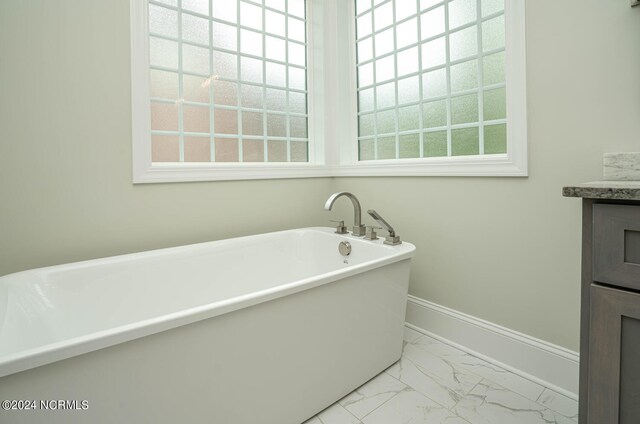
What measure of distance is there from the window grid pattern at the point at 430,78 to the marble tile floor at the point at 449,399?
110 centimetres

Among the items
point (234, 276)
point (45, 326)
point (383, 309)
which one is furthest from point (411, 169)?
point (45, 326)

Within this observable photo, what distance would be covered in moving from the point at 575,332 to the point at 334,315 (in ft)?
3.36

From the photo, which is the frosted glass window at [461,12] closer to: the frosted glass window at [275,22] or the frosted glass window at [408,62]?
the frosted glass window at [408,62]

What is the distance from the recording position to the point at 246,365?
111cm

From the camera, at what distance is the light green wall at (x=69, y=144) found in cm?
142

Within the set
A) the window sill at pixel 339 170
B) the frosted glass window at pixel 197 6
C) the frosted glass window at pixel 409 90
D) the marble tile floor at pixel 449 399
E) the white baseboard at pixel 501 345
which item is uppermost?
the frosted glass window at pixel 197 6

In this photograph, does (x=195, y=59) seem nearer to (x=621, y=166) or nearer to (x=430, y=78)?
(x=430, y=78)

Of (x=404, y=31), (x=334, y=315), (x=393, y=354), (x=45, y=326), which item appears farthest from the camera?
(x=404, y=31)

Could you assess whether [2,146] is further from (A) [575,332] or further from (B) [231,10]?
(A) [575,332]

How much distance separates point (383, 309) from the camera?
1.57 metres

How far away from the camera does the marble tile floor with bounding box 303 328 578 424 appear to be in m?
1.33

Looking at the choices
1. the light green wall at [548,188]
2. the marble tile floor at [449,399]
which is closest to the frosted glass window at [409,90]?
the light green wall at [548,188]

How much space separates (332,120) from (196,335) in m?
1.94

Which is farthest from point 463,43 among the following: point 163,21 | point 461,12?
point 163,21
